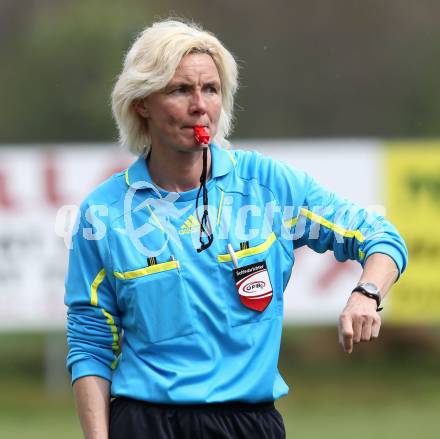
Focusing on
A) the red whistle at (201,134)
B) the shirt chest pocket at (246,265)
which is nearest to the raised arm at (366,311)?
the shirt chest pocket at (246,265)

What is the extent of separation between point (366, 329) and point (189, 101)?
0.95 meters

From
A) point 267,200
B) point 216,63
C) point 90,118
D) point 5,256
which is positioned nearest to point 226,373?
point 267,200

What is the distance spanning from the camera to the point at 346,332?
11.1ft

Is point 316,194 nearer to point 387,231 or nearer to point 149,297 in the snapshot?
point 387,231

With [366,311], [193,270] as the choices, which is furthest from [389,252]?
[193,270]

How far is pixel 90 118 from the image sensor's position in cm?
1719

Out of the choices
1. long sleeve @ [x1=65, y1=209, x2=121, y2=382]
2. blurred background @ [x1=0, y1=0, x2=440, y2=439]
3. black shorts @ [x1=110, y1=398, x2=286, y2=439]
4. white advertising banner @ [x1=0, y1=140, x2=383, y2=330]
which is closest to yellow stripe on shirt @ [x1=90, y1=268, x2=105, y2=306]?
long sleeve @ [x1=65, y1=209, x2=121, y2=382]

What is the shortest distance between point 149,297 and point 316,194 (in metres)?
0.62

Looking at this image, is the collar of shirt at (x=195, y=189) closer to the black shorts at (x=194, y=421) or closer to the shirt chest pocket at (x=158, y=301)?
the shirt chest pocket at (x=158, y=301)

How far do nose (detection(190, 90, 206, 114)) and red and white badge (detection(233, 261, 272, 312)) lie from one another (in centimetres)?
50

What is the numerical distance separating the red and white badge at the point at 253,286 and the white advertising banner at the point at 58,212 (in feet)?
24.2

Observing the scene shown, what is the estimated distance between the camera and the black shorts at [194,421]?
3.87 meters

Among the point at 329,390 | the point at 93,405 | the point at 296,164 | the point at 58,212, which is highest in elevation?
the point at 93,405

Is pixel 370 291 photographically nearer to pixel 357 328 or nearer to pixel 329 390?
pixel 357 328
